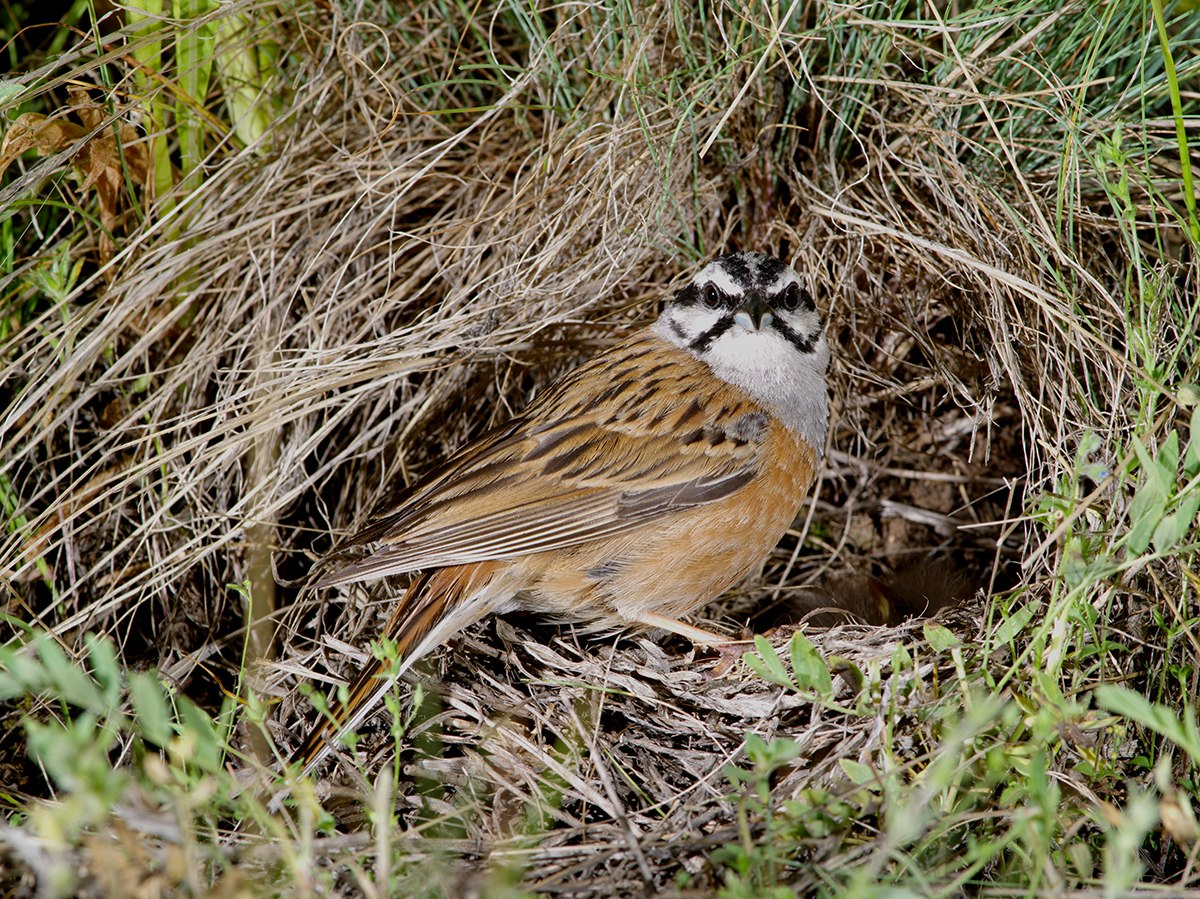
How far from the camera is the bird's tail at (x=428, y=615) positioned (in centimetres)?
331

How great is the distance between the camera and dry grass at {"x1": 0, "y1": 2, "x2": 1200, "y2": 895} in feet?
10.9

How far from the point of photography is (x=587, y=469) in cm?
392

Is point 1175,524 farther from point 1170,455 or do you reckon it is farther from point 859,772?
point 859,772

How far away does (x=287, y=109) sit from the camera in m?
4.43

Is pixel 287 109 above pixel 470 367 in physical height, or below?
above

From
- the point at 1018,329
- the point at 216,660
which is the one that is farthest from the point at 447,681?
the point at 1018,329

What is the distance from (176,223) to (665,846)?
9.33 feet

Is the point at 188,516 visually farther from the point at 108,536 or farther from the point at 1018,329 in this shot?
the point at 1018,329

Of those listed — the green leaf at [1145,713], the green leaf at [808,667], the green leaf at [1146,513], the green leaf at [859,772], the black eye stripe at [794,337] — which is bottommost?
the green leaf at [859,772]

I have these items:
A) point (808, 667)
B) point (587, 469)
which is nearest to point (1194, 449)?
point (808, 667)

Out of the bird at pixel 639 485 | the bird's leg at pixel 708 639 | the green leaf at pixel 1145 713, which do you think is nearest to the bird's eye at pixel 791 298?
the bird at pixel 639 485

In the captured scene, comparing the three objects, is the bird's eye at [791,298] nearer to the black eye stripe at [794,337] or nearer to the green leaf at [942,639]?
the black eye stripe at [794,337]

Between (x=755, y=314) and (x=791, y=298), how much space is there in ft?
0.63

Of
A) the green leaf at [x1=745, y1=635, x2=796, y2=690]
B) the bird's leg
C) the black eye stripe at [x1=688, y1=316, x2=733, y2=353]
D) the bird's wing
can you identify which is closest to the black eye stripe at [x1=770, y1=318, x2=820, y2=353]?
the black eye stripe at [x1=688, y1=316, x2=733, y2=353]
